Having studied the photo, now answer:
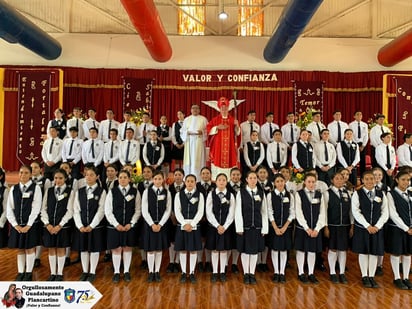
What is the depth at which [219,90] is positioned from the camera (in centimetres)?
906

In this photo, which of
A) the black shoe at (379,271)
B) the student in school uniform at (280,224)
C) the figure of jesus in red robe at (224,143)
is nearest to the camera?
the student in school uniform at (280,224)

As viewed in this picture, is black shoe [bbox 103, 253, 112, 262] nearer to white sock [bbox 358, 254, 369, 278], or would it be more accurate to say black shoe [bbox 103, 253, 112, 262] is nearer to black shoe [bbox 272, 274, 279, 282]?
black shoe [bbox 272, 274, 279, 282]

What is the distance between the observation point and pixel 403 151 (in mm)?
6164

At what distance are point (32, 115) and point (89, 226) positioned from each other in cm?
600

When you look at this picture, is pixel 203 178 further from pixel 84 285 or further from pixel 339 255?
pixel 84 285

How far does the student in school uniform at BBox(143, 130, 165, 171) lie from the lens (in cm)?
620

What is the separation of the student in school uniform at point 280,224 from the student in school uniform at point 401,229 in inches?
45.3

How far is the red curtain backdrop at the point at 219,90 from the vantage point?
897cm

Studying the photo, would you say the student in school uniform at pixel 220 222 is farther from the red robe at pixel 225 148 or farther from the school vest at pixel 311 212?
the red robe at pixel 225 148

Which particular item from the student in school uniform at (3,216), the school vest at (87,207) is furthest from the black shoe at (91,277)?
the student in school uniform at (3,216)

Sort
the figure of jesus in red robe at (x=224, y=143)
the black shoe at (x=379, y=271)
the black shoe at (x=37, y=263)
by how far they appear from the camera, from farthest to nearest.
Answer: the figure of jesus in red robe at (x=224, y=143) < the black shoe at (x=37, y=263) < the black shoe at (x=379, y=271)

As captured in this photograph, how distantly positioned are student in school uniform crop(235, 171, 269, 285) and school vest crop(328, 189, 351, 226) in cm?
82

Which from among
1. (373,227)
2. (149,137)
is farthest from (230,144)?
(373,227)

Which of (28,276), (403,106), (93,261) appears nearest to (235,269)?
(93,261)
